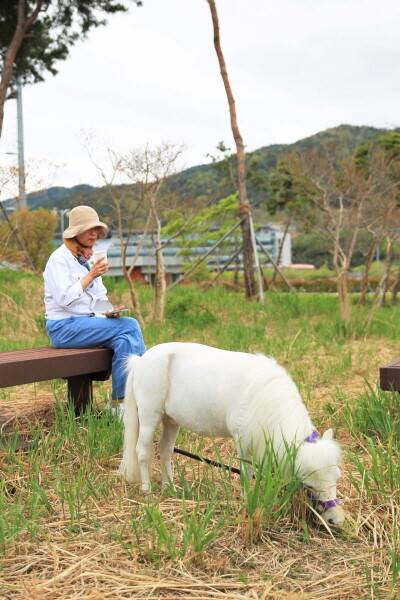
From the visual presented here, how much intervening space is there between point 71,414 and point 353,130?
40026mm

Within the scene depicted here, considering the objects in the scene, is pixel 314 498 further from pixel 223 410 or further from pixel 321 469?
pixel 223 410

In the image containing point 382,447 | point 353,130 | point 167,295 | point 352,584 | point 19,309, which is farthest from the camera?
point 353,130

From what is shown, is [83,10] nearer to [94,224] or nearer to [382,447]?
[94,224]

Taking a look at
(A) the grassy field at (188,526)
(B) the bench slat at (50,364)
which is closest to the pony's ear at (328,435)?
(A) the grassy field at (188,526)

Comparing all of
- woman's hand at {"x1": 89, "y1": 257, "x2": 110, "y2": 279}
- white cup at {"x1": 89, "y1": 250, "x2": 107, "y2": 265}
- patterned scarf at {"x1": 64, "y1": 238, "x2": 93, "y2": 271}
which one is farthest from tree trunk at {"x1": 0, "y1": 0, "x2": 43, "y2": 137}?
woman's hand at {"x1": 89, "y1": 257, "x2": 110, "y2": 279}

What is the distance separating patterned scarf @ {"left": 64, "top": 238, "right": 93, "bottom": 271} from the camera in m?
4.12

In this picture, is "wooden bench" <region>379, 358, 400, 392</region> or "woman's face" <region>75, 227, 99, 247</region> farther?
"woman's face" <region>75, 227, 99, 247</region>

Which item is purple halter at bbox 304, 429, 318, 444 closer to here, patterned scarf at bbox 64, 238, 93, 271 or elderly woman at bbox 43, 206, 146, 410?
elderly woman at bbox 43, 206, 146, 410

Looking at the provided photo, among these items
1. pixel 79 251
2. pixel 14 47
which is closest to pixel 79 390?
pixel 79 251

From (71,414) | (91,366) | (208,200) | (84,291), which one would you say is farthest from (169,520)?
(208,200)

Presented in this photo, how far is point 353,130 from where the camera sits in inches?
1604

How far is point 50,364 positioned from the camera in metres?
3.52

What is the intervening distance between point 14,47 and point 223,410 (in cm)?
1019

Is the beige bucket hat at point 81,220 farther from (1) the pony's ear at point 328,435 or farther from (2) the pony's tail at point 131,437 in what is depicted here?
(1) the pony's ear at point 328,435
